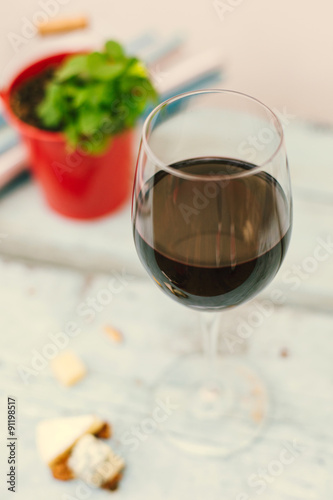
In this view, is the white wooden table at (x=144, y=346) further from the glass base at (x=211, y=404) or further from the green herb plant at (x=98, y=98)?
the green herb plant at (x=98, y=98)

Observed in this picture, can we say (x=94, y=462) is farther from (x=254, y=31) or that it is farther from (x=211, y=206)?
(x=254, y=31)

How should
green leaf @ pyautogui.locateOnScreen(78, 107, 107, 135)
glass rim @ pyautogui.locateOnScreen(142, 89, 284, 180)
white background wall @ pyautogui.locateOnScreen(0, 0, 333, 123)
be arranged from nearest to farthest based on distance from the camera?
glass rim @ pyautogui.locateOnScreen(142, 89, 284, 180) < green leaf @ pyautogui.locateOnScreen(78, 107, 107, 135) < white background wall @ pyautogui.locateOnScreen(0, 0, 333, 123)

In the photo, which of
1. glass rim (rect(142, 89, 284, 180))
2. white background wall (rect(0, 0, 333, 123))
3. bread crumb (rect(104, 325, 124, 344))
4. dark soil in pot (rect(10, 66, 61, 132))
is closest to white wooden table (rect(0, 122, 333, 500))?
bread crumb (rect(104, 325, 124, 344))

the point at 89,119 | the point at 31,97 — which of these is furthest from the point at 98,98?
the point at 31,97

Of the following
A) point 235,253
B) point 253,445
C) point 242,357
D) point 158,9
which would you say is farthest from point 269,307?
point 158,9

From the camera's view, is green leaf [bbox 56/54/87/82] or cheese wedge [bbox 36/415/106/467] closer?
cheese wedge [bbox 36/415/106/467]

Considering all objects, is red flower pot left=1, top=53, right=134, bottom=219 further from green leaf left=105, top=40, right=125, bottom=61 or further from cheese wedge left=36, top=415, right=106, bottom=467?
cheese wedge left=36, top=415, right=106, bottom=467

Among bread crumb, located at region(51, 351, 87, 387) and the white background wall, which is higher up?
bread crumb, located at region(51, 351, 87, 387)

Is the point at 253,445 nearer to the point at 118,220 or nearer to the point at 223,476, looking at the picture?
the point at 223,476
